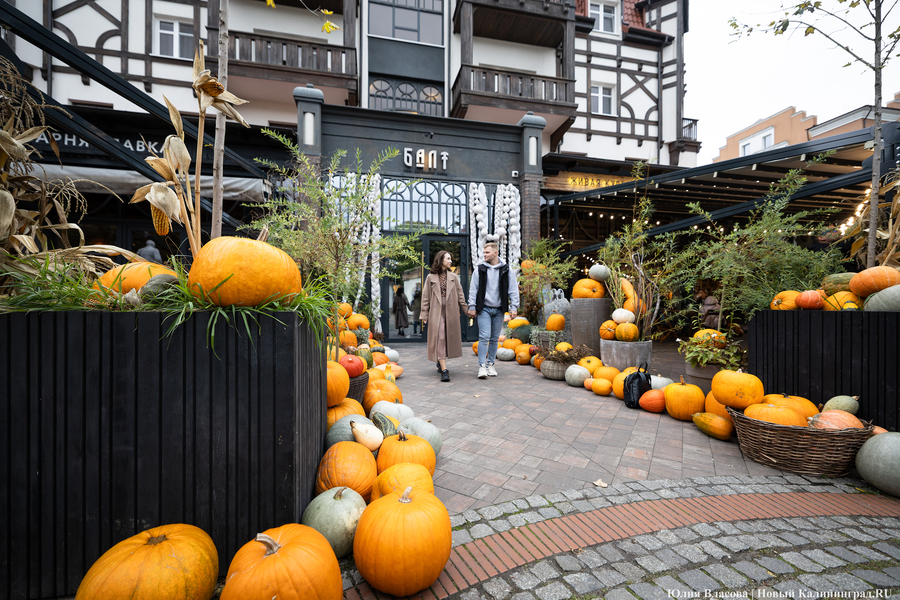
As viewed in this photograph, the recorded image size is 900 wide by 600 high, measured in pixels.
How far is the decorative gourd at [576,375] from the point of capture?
4.63 meters

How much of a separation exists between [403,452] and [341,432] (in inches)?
16.5

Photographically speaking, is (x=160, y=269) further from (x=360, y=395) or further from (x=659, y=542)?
(x=659, y=542)

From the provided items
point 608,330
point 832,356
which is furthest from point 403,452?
point 608,330

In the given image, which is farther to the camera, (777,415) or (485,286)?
(485,286)

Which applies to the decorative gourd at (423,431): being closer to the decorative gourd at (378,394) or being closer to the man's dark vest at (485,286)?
the decorative gourd at (378,394)

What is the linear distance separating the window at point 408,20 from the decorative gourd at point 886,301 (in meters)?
11.6

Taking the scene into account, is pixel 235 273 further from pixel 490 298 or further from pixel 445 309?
pixel 490 298

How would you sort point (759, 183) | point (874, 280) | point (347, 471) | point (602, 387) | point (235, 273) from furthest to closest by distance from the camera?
point (759, 183), point (602, 387), point (874, 280), point (347, 471), point (235, 273)

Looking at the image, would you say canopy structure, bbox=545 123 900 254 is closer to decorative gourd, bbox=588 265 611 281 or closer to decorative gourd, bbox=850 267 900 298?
decorative gourd, bbox=850 267 900 298

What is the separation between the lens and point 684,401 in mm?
3266

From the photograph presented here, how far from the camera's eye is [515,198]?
922 cm

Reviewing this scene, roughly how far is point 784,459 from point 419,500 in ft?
7.92

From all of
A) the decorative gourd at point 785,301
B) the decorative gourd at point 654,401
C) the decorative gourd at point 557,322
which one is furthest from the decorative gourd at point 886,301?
the decorative gourd at point 557,322

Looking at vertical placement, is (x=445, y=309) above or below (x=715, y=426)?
above
